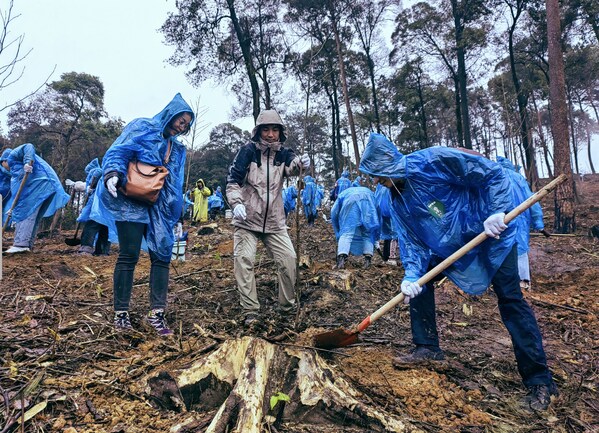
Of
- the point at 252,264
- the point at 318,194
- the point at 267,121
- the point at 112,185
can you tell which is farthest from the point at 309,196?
the point at 112,185

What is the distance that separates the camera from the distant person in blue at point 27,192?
252 inches

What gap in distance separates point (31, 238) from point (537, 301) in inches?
296

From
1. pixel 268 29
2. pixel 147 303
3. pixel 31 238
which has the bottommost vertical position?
pixel 147 303

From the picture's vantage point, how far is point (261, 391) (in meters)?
1.94

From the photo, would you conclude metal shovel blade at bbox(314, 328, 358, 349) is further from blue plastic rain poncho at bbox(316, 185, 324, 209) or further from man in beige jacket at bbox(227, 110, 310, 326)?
blue plastic rain poncho at bbox(316, 185, 324, 209)

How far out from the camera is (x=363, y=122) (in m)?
27.2

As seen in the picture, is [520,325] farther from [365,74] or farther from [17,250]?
[365,74]

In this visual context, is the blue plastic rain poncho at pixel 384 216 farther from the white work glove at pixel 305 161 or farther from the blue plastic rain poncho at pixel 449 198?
the blue plastic rain poncho at pixel 449 198

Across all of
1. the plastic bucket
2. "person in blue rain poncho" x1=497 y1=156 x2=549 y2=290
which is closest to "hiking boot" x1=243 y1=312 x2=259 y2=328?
"person in blue rain poncho" x1=497 y1=156 x2=549 y2=290

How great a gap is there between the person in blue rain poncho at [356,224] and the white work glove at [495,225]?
3.68 m

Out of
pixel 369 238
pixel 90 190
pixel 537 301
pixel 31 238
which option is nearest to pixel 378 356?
pixel 537 301

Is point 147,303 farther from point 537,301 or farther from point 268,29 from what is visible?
point 268,29

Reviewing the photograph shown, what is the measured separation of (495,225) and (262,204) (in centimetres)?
190

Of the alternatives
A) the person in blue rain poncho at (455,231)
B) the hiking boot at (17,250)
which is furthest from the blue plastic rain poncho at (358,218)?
the hiking boot at (17,250)
